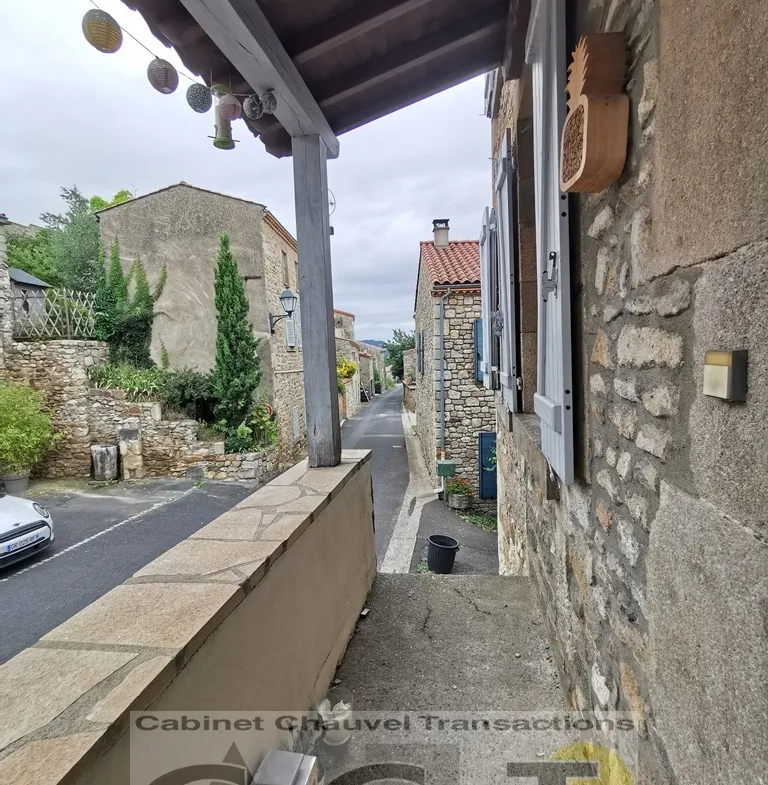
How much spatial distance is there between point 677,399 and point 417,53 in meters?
2.23

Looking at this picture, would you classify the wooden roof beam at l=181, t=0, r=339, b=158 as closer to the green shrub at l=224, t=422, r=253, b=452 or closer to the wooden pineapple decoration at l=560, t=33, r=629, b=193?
the wooden pineapple decoration at l=560, t=33, r=629, b=193

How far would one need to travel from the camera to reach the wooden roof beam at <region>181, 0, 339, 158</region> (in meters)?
1.47

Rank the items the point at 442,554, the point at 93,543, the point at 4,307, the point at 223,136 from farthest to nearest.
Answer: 1. the point at 4,307
2. the point at 93,543
3. the point at 442,554
4. the point at 223,136

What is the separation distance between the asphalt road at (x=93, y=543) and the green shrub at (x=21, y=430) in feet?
2.68

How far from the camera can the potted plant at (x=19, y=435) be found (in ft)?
27.2

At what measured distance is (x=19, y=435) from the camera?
837 centimetres

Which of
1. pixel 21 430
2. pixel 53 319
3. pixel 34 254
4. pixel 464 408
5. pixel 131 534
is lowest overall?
pixel 131 534

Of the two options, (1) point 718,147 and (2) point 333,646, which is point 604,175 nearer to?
(1) point 718,147

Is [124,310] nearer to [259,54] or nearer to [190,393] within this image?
[190,393]

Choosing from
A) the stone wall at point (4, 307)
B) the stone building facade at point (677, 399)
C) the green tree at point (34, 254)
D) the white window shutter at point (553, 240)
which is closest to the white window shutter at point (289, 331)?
the stone wall at point (4, 307)

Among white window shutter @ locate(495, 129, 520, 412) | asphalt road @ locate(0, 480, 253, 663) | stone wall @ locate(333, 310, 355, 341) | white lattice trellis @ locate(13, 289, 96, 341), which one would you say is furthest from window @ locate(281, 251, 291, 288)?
stone wall @ locate(333, 310, 355, 341)

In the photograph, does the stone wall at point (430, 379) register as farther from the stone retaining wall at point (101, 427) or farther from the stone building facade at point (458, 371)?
the stone retaining wall at point (101, 427)

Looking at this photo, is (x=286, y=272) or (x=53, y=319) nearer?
(x=53, y=319)

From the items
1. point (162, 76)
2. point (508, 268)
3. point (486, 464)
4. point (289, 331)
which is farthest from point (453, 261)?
point (162, 76)
